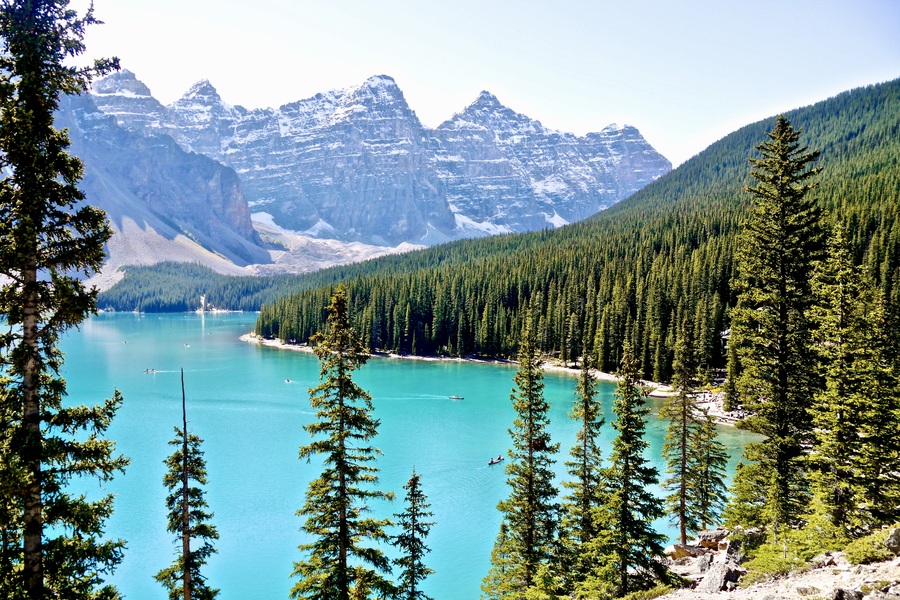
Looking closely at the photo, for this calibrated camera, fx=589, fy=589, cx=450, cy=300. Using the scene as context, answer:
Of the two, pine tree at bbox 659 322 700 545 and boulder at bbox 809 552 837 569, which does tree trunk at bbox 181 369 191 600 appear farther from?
pine tree at bbox 659 322 700 545

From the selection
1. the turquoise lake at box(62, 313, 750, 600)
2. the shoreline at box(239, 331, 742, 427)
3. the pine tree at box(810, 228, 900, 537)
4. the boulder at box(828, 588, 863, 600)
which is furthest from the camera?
the shoreline at box(239, 331, 742, 427)

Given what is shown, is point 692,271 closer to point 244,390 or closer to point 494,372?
point 494,372

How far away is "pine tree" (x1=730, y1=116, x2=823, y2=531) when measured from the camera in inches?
869

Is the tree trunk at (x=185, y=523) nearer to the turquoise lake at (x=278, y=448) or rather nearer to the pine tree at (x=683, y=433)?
the turquoise lake at (x=278, y=448)

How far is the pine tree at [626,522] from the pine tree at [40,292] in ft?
53.0

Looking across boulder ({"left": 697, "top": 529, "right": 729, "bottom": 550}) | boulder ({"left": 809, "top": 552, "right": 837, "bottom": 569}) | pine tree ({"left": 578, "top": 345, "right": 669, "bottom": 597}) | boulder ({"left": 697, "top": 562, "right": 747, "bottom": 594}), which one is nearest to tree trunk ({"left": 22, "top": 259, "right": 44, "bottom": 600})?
pine tree ({"left": 578, "top": 345, "right": 669, "bottom": 597})

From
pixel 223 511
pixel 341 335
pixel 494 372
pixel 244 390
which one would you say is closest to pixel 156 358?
pixel 244 390

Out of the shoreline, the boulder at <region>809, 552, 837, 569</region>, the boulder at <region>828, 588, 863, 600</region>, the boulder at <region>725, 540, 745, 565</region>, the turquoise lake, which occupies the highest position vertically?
the boulder at <region>828, 588, 863, 600</region>

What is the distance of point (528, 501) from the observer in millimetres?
24344

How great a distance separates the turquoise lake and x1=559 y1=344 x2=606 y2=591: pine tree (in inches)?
464

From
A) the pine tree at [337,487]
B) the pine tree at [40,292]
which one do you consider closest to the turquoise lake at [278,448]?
the pine tree at [337,487]

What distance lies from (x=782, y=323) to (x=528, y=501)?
39.7 ft

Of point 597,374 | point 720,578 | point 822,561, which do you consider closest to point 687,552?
point 720,578

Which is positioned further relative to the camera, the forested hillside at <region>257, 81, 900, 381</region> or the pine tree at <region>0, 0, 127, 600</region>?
the forested hillside at <region>257, 81, 900, 381</region>
